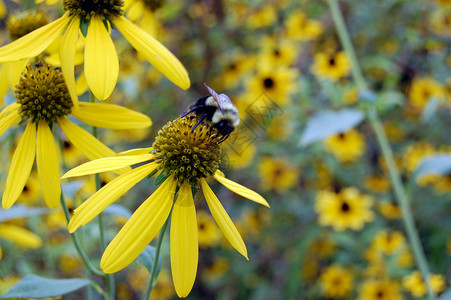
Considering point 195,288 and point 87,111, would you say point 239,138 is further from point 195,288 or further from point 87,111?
point 195,288

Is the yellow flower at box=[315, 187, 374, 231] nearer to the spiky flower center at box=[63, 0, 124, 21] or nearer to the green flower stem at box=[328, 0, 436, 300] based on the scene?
the green flower stem at box=[328, 0, 436, 300]

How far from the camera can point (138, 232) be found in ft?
2.06

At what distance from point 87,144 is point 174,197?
0.62 feet

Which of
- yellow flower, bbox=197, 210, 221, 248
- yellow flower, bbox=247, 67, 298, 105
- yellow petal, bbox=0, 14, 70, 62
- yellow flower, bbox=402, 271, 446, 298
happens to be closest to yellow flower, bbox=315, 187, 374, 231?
yellow flower, bbox=402, 271, 446, 298

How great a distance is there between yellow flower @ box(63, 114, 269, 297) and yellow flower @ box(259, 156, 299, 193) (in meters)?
1.51

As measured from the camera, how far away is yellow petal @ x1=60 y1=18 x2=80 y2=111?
67 cm

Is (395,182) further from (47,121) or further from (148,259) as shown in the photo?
(47,121)

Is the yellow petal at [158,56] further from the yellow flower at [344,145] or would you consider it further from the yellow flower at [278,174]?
the yellow flower at [278,174]

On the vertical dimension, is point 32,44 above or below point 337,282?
above

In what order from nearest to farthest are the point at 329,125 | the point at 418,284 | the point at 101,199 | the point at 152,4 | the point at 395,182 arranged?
1. the point at 101,199
2. the point at 152,4
3. the point at 329,125
4. the point at 395,182
5. the point at 418,284

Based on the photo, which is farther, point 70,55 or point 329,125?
point 329,125

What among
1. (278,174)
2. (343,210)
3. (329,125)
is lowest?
(343,210)

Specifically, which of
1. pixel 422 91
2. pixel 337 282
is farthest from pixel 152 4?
pixel 422 91

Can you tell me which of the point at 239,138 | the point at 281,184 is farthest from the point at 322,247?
the point at 239,138
